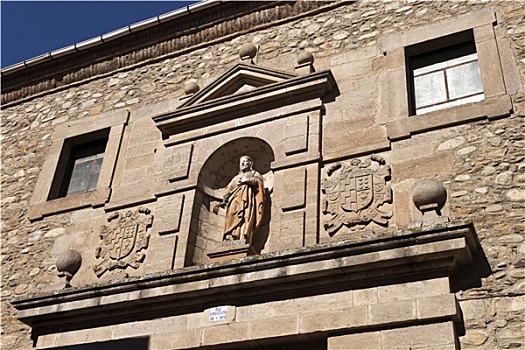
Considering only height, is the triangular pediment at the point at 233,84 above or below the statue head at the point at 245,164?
above

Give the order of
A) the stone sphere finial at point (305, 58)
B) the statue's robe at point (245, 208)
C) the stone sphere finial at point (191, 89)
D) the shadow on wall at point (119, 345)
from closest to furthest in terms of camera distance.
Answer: the shadow on wall at point (119, 345) → the statue's robe at point (245, 208) → the stone sphere finial at point (305, 58) → the stone sphere finial at point (191, 89)

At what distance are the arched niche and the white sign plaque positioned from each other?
823 mm

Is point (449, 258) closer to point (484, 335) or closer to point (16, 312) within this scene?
point (484, 335)

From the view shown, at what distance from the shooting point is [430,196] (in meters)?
5.73

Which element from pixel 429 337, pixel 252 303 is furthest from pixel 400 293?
pixel 252 303

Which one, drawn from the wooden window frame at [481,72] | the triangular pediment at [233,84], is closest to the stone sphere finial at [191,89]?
the triangular pediment at [233,84]

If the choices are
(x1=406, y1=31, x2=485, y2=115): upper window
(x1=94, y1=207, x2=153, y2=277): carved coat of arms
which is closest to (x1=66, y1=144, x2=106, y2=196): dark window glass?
(x1=94, y1=207, x2=153, y2=277): carved coat of arms

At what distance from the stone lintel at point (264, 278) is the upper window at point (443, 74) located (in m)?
1.95

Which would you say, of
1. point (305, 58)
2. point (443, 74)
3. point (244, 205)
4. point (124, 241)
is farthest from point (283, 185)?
point (443, 74)

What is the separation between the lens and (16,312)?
7551mm

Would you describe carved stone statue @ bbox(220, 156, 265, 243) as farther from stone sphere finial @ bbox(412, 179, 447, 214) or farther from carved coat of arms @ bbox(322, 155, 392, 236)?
stone sphere finial @ bbox(412, 179, 447, 214)

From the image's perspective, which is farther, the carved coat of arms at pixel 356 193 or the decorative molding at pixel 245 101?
the decorative molding at pixel 245 101

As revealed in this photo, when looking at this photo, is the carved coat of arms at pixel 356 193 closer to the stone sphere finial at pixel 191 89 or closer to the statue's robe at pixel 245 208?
the statue's robe at pixel 245 208

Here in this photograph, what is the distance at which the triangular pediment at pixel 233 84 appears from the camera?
793 cm
